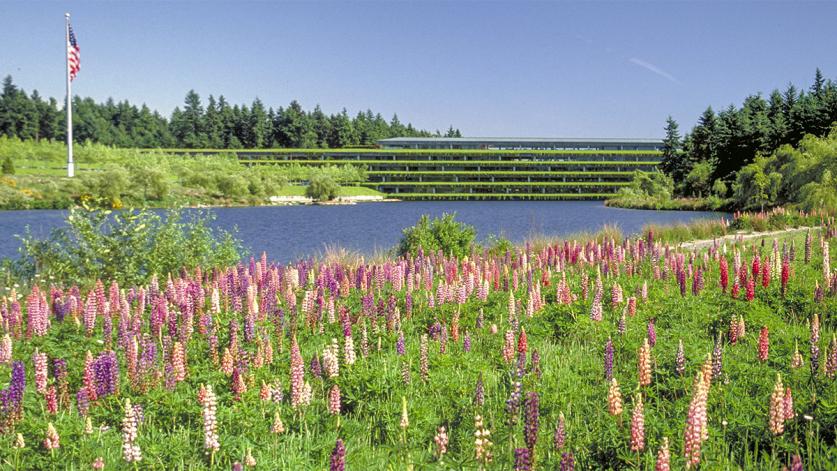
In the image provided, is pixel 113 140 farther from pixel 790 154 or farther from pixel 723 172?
pixel 790 154

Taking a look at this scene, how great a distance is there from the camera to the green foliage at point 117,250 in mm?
12742

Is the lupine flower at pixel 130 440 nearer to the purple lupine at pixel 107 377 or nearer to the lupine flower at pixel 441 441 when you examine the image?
the purple lupine at pixel 107 377

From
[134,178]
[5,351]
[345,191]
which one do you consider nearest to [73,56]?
[134,178]

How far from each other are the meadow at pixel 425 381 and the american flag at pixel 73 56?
2892 inches

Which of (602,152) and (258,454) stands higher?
(602,152)

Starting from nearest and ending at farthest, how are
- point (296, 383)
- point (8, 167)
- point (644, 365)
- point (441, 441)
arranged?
point (441, 441), point (296, 383), point (644, 365), point (8, 167)

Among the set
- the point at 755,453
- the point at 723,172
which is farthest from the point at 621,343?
the point at 723,172

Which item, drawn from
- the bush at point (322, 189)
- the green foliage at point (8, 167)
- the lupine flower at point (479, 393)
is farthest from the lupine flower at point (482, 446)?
the bush at point (322, 189)

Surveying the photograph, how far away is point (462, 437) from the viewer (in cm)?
487

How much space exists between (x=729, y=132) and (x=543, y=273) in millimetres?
89834

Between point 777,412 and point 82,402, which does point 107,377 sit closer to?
point 82,402

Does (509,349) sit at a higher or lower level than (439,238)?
lower

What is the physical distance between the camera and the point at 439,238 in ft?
59.0

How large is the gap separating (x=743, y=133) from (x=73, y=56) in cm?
7834
